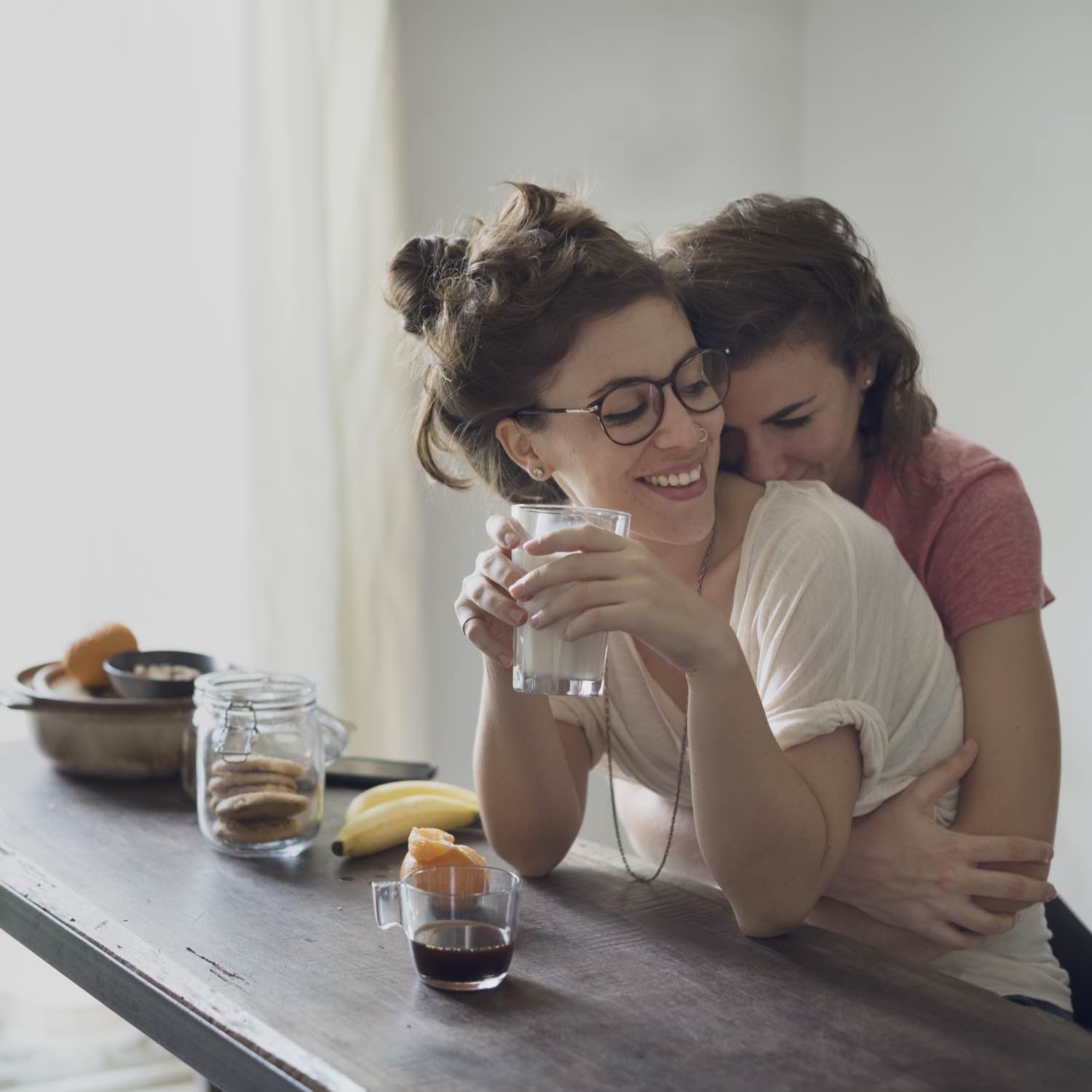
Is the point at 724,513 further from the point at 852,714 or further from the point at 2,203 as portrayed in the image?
the point at 2,203

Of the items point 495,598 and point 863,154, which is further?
point 863,154

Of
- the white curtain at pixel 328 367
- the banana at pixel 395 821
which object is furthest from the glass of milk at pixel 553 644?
the white curtain at pixel 328 367

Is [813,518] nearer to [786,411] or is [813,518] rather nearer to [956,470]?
[786,411]

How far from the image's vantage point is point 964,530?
1637 millimetres

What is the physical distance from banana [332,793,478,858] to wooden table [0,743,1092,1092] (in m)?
0.02

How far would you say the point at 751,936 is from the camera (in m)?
1.28

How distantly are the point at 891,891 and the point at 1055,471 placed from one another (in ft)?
5.49

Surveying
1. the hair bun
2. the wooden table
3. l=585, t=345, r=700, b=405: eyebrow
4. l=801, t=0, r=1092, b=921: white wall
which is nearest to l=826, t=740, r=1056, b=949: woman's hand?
the wooden table

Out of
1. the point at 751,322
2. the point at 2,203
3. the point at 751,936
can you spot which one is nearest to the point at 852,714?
the point at 751,936

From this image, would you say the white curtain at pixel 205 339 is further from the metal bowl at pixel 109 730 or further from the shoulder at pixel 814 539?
the shoulder at pixel 814 539

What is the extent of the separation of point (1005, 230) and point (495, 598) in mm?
2130

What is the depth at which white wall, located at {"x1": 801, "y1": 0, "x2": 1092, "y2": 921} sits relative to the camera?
9.07 feet

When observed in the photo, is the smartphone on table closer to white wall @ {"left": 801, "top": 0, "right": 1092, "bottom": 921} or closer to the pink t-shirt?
Result: the pink t-shirt

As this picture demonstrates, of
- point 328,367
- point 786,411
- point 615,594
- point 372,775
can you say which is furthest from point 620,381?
point 328,367
